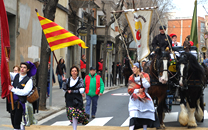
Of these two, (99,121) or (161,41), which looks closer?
(161,41)

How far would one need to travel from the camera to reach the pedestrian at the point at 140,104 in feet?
26.4

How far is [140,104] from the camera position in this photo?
8141 mm

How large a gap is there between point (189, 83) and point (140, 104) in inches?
82.8

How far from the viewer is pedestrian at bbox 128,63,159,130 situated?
8055 millimetres

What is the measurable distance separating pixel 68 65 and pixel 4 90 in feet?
78.8

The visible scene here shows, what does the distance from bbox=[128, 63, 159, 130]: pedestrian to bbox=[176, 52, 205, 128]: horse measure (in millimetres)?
1552

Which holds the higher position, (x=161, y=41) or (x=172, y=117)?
(x=161, y=41)

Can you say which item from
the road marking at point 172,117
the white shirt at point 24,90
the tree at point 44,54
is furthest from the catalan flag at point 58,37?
the tree at point 44,54

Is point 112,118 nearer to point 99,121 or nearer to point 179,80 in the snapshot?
point 99,121

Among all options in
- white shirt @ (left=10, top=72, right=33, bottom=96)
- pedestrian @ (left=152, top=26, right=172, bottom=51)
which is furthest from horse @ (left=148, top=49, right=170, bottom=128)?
white shirt @ (left=10, top=72, right=33, bottom=96)

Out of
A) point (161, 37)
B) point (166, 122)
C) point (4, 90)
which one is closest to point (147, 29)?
point (161, 37)

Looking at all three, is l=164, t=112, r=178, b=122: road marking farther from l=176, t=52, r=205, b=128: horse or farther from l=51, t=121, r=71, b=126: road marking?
l=51, t=121, r=71, b=126: road marking

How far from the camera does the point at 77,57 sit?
32.9m

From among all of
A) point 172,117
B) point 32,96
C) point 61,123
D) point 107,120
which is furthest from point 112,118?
point 32,96
